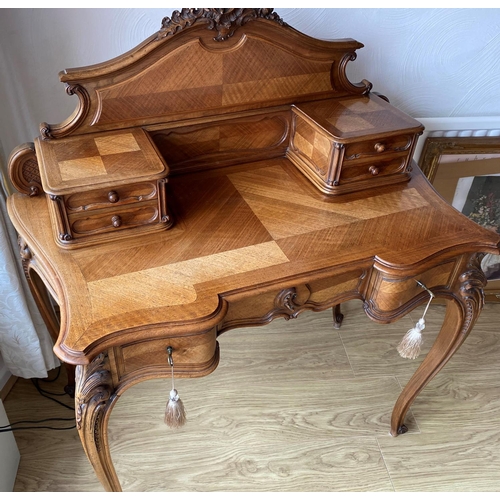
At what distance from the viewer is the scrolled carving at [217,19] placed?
97 cm

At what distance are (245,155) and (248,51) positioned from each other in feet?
0.78

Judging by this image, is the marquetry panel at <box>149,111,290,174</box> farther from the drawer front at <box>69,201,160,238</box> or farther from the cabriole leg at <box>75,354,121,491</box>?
the cabriole leg at <box>75,354,121,491</box>

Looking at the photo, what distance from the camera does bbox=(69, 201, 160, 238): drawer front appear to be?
0.91 m

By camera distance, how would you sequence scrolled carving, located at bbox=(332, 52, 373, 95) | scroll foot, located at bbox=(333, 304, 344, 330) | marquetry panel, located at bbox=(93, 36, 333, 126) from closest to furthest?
marquetry panel, located at bbox=(93, 36, 333, 126)
scrolled carving, located at bbox=(332, 52, 373, 95)
scroll foot, located at bbox=(333, 304, 344, 330)

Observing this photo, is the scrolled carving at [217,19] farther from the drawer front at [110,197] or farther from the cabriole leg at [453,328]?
the cabriole leg at [453,328]

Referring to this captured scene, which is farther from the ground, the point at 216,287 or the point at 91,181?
the point at 91,181

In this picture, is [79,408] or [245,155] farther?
[245,155]

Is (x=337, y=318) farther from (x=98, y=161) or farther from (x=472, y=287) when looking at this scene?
(x=98, y=161)

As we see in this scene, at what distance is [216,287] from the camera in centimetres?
85

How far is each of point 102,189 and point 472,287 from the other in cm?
82

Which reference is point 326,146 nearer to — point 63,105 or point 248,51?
point 248,51

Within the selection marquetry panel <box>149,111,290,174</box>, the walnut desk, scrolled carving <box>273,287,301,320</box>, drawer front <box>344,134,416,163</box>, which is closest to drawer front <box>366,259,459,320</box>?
the walnut desk

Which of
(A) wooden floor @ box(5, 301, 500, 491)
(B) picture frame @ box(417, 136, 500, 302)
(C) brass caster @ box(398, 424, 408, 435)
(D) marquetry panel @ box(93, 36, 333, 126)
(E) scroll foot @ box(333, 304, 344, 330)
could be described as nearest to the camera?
(D) marquetry panel @ box(93, 36, 333, 126)

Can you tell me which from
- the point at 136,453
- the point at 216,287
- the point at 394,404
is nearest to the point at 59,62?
the point at 216,287
